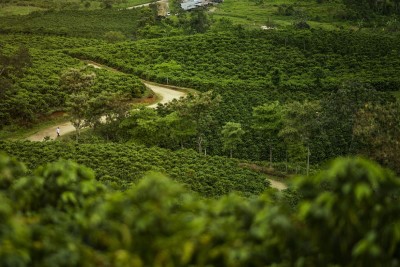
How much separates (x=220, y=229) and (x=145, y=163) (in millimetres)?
22010

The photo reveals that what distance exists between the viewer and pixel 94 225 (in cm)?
622

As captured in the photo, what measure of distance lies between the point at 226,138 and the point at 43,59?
83.1 feet

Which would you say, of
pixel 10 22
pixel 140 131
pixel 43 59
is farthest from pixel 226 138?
pixel 10 22

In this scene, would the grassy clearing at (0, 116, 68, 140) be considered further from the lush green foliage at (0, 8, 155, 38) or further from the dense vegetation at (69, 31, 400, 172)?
the lush green foliage at (0, 8, 155, 38)

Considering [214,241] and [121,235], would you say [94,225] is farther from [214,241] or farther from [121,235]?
[214,241]

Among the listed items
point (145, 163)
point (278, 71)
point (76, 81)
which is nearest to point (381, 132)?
point (145, 163)

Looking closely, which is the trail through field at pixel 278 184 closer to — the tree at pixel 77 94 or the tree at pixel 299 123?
the tree at pixel 299 123

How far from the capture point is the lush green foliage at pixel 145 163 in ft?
85.1

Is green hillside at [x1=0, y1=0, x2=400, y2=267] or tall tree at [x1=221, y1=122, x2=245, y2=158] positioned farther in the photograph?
tall tree at [x1=221, y1=122, x2=245, y2=158]

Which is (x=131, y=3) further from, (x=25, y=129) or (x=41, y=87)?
(x=25, y=129)

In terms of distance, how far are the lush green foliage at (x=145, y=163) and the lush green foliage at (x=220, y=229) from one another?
18201mm

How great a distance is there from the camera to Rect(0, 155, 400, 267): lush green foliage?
5.53 m

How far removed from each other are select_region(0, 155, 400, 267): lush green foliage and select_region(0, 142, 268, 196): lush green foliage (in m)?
18.2

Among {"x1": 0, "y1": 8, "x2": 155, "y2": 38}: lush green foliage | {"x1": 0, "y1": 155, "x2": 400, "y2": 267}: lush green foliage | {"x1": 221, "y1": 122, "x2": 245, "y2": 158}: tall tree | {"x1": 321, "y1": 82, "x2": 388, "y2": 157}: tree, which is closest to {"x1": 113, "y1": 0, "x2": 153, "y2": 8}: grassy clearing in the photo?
{"x1": 0, "y1": 8, "x2": 155, "y2": 38}: lush green foliage
